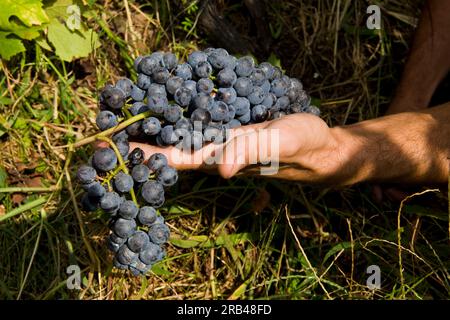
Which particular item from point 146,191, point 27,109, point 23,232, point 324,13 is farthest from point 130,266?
point 324,13

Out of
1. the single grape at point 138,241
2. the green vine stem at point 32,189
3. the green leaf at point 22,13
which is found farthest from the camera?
the green vine stem at point 32,189

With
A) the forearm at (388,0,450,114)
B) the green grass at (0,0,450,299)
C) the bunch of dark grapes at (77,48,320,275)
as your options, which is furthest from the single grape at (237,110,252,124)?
the forearm at (388,0,450,114)

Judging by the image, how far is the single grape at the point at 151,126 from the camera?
5.86 ft

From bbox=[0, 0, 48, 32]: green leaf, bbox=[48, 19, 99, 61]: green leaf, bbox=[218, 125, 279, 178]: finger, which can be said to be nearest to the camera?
bbox=[218, 125, 279, 178]: finger

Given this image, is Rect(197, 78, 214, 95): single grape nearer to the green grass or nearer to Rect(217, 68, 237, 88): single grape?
Rect(217, 68, 237, 88): single grape

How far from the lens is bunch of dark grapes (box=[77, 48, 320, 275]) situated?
178 centimetres

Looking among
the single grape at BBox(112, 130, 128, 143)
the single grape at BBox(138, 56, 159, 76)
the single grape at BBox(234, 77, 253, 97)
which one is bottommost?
the single grape at BBox(112, 130, 128, 143)

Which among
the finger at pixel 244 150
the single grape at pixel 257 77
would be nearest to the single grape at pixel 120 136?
the finger at pixel 244 150

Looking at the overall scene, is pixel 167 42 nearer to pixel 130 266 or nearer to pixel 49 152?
pixel 49 152

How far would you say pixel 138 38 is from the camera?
9.80 ft

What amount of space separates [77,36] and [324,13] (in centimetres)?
131

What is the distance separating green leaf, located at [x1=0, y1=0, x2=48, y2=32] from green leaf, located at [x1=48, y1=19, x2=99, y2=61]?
17cm

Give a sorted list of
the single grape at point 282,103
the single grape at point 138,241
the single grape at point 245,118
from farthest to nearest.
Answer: the single grape at point 282,103, the single grape at point 245,118, the single grape at point 138,241

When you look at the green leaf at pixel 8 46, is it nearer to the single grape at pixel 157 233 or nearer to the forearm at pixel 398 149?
the single grape at pixel 157 233
